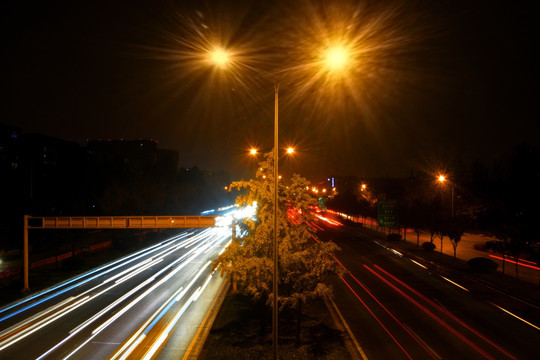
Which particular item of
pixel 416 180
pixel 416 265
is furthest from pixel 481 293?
pixel 416 180

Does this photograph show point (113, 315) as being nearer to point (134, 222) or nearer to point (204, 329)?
point (204, 329)

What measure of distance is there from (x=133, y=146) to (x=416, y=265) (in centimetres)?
14467

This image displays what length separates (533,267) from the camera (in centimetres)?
2831

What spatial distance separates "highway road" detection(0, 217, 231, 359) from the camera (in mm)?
13062

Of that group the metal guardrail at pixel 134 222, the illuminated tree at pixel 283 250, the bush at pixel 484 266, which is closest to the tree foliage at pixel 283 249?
the illuminated tree at pixel 283 250

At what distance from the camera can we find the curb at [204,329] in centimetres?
1253

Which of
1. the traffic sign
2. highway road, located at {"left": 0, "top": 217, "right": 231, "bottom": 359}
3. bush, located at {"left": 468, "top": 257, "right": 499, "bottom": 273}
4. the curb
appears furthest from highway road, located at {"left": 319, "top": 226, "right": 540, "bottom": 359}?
the traffic sign

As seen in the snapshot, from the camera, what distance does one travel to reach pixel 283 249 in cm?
1245

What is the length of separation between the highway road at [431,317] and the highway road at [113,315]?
767 cm

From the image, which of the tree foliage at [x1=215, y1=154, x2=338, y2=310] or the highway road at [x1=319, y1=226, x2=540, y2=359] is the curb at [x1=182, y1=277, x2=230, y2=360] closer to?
the tree foliage at [x1=215, y1=154, x2=338, y2=310]

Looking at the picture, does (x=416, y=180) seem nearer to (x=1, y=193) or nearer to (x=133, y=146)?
(x=1, y=193)

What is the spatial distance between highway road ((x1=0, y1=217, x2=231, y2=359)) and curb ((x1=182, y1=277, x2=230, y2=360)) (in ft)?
0.88

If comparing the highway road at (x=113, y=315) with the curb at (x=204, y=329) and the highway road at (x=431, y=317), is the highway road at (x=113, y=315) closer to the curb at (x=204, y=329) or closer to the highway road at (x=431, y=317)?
the curb at (x=204, y=329)

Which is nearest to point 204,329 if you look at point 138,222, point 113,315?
point 113,315
